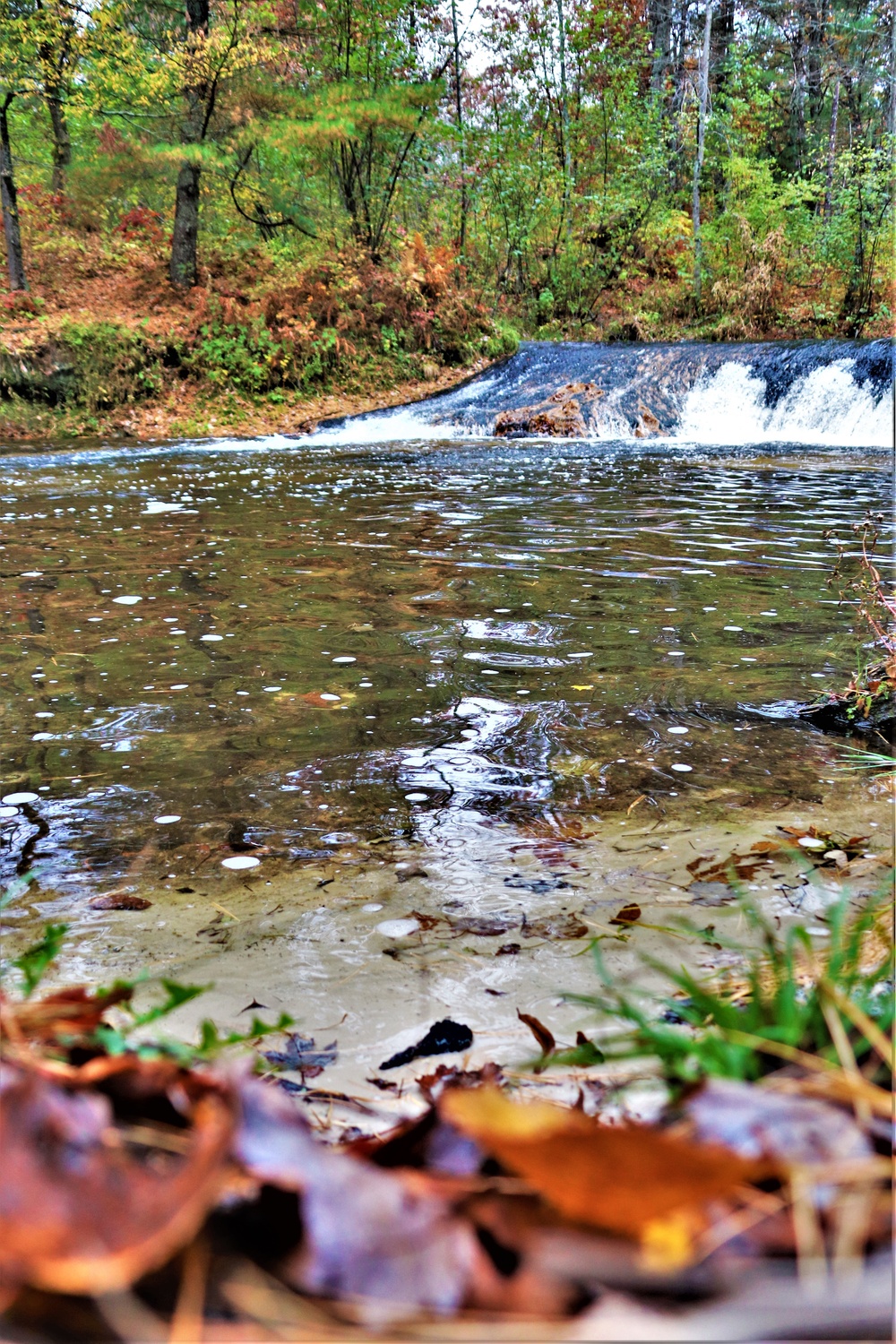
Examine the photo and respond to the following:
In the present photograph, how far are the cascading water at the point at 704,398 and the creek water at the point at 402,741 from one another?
24.5 ft

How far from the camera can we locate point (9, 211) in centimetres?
1714

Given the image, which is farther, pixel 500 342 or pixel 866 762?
pixel 500 342

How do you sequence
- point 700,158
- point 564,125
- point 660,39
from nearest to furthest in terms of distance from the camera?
point 700,158 < point 564,125 < point 660,39

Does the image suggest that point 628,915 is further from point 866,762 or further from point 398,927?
point 866,762

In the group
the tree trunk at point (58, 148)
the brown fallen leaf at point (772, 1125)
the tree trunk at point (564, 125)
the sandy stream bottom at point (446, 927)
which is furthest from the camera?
the tree trunk at point (564, 125)

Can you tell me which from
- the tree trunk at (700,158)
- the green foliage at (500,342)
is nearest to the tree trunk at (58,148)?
the green foliage at (500,342)

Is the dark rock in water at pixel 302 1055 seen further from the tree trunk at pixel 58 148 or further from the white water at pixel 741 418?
the tree trunk at pixel 58 148

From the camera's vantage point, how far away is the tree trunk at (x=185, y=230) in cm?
1831

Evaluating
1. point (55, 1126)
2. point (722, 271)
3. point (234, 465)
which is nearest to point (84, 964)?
point (55, 1126)

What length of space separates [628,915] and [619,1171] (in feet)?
6.23

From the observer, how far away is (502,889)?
258cm

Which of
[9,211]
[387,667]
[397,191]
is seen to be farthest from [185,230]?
[387,667]

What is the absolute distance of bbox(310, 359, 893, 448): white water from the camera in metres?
15.5

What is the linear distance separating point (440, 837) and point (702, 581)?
4063 millimetres
